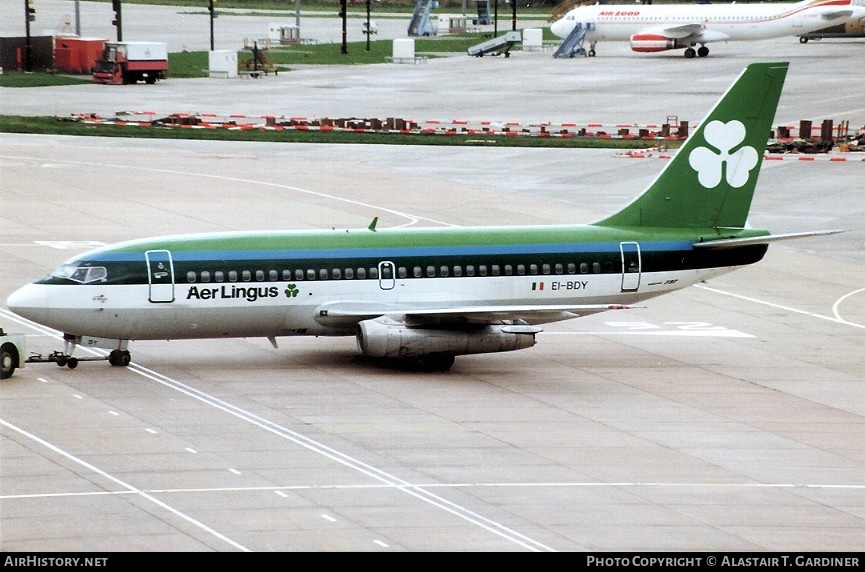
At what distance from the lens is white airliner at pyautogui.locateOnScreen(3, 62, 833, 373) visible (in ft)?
131

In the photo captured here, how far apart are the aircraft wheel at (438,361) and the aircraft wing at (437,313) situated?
3.79 ft

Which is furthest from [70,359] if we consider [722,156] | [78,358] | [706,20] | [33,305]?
[706,20]

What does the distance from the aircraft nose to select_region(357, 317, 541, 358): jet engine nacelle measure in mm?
8820

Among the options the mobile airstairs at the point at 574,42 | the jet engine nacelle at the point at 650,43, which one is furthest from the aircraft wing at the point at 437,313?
the mobile airstairs at the point at 574,42

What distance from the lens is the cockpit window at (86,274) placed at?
39.7 metres

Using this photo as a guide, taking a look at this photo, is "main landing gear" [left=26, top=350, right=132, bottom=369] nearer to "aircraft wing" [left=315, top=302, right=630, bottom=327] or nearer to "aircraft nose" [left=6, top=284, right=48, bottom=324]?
"aircraft nose" [left=6, top=284, right=48, bottom=324]

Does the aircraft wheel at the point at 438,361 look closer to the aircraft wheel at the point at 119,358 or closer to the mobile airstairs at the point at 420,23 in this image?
A: the aircraft wheel at the point at 119,358

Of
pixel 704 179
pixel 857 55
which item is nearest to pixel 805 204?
pixel 704 179

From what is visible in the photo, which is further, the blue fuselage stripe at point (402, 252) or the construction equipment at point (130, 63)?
the construction equipment at point (130, 63)

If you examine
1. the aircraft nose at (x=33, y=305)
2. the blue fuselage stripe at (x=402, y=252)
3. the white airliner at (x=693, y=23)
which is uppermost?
the white airliner at (x=693, y=23)

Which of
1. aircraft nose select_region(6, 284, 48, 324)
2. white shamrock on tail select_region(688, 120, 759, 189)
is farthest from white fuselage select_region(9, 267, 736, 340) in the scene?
white shamrock on tail select_region(688, 120, 759, 189)

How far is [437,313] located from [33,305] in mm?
11243

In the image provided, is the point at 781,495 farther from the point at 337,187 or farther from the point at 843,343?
the point at 337,187

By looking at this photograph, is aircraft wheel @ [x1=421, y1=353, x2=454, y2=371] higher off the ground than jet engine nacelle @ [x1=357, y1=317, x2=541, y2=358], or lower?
lower
